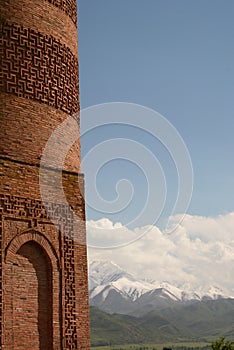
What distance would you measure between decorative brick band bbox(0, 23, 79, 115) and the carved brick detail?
2.43 m

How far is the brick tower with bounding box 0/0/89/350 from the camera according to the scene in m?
11.8

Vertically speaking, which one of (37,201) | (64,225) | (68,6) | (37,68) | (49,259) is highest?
(68,6)

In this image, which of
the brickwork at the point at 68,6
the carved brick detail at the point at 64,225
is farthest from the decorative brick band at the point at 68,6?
the carved brick detail at the point at 64,225

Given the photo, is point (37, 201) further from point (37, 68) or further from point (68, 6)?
point (68, 6)

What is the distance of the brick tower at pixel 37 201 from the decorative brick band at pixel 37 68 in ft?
0.07

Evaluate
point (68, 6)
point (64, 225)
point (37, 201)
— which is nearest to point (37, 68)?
point (68, 6)

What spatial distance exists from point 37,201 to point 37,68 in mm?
3131

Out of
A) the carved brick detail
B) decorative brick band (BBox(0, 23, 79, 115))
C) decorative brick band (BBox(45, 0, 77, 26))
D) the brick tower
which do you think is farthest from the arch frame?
decorative brick band (BBox(45, 0, 77, 26))

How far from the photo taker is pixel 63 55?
46.2 feet

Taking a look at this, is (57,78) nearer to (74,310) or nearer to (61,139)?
(61,139)

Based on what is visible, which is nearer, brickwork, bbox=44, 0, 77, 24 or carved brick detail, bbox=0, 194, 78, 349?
carved brick detail, bbox=0, 194, 78, 349

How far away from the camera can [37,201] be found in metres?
12.5

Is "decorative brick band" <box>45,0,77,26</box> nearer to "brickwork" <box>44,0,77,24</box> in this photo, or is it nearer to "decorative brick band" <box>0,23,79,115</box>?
"brickwork" <box>44,0,77,24</box>

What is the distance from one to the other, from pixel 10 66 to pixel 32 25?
1240 millimetres
